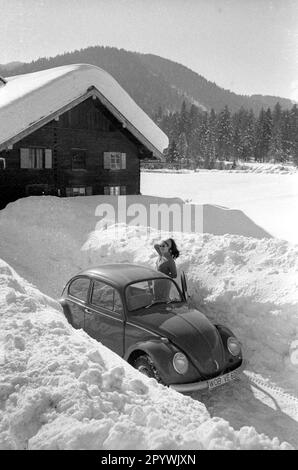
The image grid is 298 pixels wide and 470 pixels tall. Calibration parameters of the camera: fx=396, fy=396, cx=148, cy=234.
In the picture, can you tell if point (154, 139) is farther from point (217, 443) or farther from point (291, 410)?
point (217, 443)

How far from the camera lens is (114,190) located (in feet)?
66.3

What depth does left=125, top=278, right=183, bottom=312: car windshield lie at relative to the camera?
20.7ft

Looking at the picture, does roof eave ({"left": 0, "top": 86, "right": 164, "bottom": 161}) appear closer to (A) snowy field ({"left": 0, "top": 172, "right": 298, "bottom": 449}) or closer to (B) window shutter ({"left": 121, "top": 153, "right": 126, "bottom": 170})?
(B) window shutter ({"left": 121, "top": 153, "right": 126, "bottom": 170})

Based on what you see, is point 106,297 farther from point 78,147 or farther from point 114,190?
point 114,190

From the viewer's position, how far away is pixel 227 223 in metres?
14.9

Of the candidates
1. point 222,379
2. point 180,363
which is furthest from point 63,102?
point 222,379

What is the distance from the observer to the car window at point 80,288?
272 inches

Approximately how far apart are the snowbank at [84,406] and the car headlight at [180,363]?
1338mm

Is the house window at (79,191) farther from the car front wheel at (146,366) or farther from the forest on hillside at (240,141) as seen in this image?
the forest on hillside at (240,141)

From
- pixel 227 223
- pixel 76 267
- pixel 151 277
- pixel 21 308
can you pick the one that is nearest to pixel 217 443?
pixel 21 308

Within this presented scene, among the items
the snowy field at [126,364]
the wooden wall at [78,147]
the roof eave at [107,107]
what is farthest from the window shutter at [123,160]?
the snowy field at [126,364]

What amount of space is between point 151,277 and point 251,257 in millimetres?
3310

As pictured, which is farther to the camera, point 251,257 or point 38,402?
point 251,257

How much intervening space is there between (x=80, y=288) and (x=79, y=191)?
12214 mm
